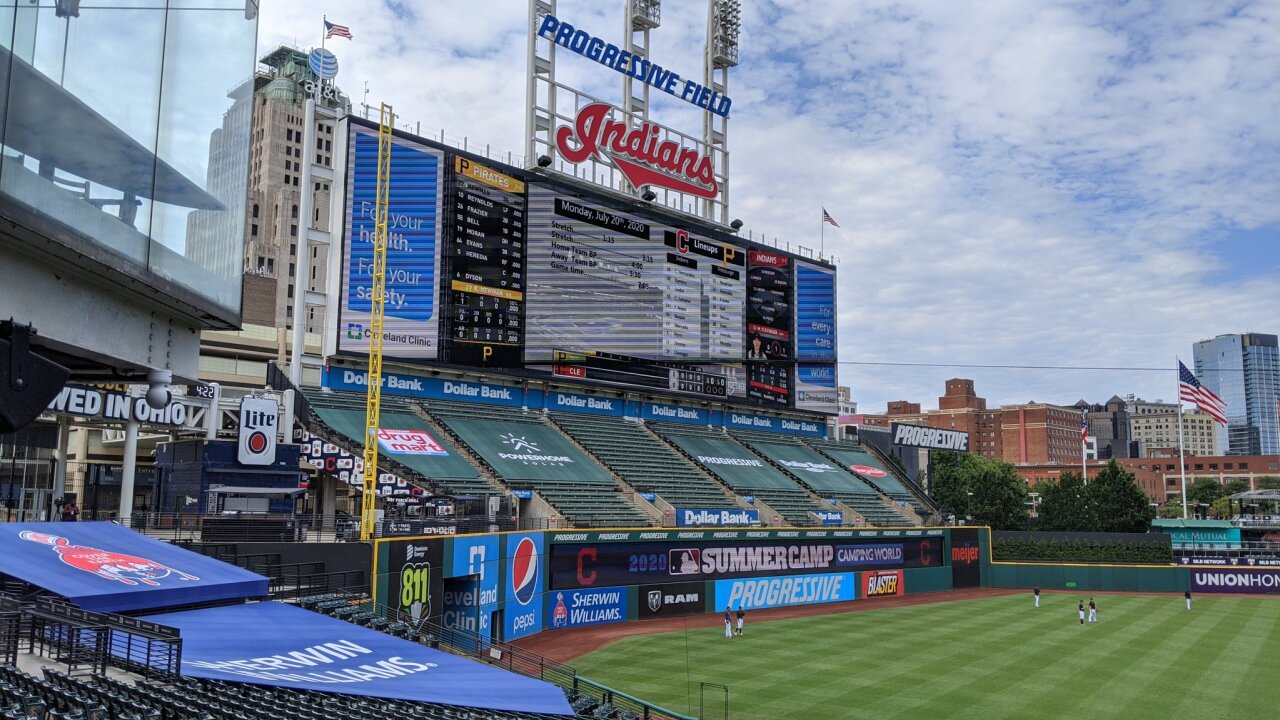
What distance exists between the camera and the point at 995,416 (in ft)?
603

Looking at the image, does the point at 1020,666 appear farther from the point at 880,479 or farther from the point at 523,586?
the point at 880,479

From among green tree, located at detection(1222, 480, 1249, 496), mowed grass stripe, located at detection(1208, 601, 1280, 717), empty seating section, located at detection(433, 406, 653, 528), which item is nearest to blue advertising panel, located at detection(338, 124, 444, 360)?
empty seating section, located at detection(433, 406, 653, 528)

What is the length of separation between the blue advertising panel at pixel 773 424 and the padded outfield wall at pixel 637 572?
1009 centimetres

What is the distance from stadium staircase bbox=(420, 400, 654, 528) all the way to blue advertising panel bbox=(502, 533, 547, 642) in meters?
3.24

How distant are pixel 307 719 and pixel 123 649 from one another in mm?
4633

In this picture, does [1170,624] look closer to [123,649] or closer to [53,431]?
[123,649]

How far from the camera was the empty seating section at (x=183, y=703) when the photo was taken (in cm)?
1046

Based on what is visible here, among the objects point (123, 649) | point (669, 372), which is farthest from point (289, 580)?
point (669, 372)

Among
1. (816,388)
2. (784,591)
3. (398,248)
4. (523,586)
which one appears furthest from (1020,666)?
(816,388)

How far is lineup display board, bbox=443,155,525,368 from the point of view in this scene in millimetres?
39500

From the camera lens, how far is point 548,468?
40.7 meters

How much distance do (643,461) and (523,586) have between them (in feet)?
44.1

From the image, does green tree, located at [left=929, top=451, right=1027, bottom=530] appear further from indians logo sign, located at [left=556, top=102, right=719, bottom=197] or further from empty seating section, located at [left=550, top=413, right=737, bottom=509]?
indians logo sign, located at [left=556, top=102, right=719, bottom=197]

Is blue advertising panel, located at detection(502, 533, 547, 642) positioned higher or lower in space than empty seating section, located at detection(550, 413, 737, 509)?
lower
